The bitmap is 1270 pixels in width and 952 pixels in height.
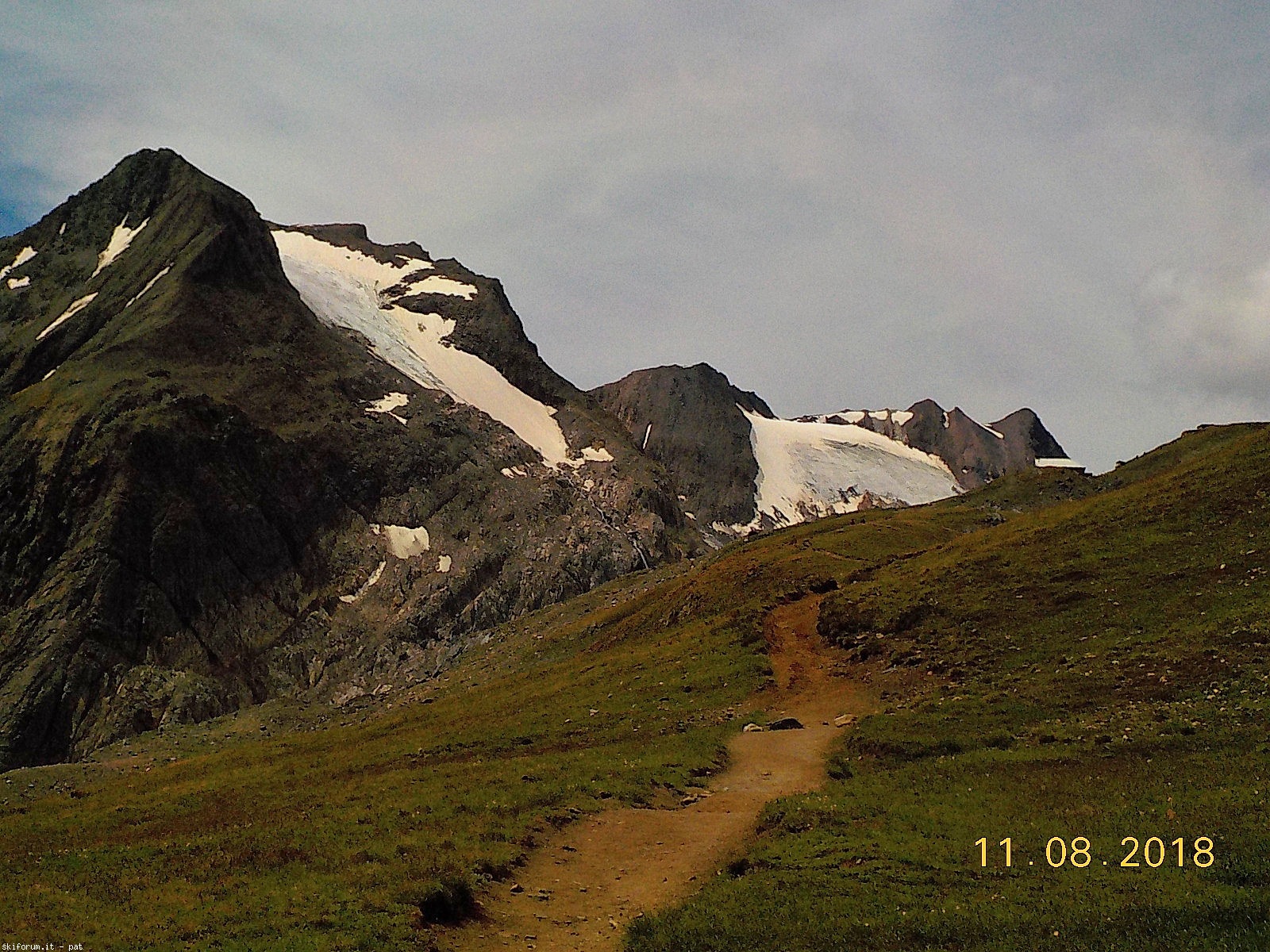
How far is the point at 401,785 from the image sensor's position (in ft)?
126

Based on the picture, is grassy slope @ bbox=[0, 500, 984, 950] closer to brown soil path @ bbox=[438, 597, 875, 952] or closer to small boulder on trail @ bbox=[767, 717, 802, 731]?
brown soil path @ bbox=[438, 597, 875, 952]

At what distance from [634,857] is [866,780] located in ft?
34.1

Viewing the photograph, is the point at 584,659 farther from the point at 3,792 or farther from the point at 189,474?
the point at 189,474

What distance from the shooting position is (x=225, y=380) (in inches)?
6565

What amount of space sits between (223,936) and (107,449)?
149168mm

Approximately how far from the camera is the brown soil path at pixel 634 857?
74.0 feet

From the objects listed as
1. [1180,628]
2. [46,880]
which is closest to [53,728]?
[46,880]

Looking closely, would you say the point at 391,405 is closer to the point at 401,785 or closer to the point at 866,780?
the point at 401,785

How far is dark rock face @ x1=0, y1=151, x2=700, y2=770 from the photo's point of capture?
418ft

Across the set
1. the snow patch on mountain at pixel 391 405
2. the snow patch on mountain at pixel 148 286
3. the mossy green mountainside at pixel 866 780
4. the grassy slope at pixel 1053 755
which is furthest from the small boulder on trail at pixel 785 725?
the snow patch on mountain at pixel 148 286

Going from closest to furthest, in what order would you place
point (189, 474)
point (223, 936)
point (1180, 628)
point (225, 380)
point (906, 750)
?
point (223, 936), point (906, 750), point (1180, 628), point (189, 474), point (225, 380)

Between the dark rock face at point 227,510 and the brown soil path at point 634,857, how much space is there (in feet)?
279

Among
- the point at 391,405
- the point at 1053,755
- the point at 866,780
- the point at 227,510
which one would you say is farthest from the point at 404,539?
the point at 1053,755

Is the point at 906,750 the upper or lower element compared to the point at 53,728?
upper
